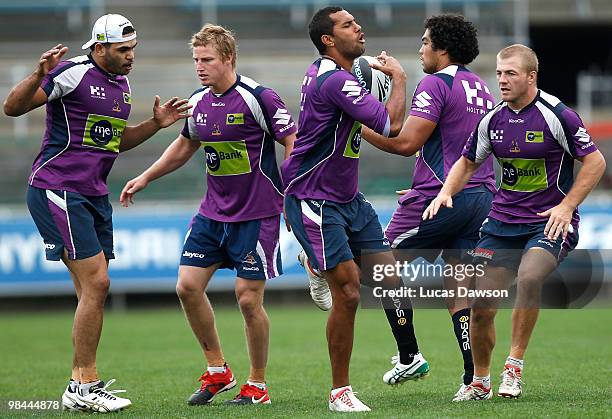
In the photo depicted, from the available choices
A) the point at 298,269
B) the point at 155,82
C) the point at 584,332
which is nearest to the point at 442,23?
the point at 584,332

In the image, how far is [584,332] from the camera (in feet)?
38.8

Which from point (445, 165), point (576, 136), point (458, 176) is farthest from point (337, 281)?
point (576, 136)

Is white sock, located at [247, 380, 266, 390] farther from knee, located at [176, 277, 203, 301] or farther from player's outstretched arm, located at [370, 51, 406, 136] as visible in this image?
player's outstretched arm, located at [370, 51, 406, 136]

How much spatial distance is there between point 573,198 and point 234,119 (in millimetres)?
2453

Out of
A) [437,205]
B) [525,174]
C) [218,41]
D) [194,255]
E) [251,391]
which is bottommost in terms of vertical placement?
[251,391]

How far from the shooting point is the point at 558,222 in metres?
6.50

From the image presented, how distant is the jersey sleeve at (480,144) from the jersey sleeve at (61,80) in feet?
8.87

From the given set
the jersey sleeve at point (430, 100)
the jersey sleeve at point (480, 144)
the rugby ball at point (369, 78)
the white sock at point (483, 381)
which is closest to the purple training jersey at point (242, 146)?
the rugby ball at point (369, 78)

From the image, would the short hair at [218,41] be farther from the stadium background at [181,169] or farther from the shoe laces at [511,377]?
the shoe laces at [511,377]

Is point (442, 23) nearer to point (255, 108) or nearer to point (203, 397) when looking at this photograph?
point (255, 108)

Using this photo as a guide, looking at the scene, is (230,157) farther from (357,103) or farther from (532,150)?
(532,150)

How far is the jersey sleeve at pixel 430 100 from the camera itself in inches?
279

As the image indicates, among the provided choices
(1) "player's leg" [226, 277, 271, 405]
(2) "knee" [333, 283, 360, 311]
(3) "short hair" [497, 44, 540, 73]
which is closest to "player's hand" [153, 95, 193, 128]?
(1) "player's leg" [226, 277, 271, 405]

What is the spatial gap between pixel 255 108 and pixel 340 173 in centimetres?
105
